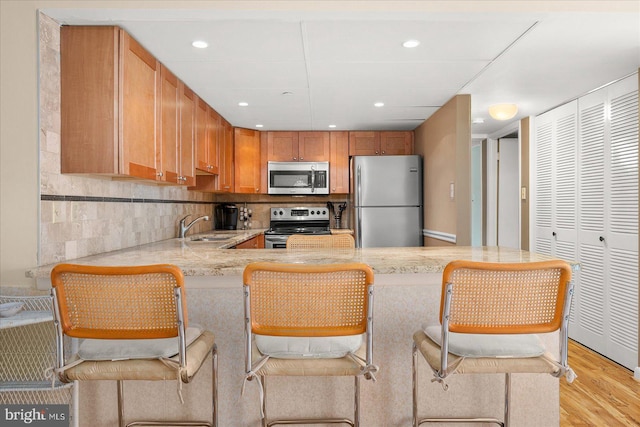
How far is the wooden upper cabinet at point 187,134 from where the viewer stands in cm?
345

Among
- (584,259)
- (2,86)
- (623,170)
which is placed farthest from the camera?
(584,259)

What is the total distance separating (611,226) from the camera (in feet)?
11.6

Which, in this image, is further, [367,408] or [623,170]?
[623,170]

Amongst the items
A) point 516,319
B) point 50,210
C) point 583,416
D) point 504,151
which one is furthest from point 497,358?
point 504,151

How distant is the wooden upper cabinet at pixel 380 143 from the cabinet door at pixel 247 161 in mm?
1132

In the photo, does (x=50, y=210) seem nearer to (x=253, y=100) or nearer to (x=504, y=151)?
(x=253, y=100)

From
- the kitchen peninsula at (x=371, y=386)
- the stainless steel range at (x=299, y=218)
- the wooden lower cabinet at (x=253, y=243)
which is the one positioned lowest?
the kitchen peninsula at (x=371, y=386)

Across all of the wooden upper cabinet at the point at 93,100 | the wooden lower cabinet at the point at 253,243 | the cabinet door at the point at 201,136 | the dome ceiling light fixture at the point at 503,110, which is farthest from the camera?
the wooden lower cabinet at the point at 253,243

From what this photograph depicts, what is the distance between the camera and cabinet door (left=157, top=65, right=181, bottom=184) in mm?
2990

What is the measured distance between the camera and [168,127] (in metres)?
3.13

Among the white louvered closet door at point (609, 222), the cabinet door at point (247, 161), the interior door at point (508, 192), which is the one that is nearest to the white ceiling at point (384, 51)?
the white louvered closet door at point (609, 222)

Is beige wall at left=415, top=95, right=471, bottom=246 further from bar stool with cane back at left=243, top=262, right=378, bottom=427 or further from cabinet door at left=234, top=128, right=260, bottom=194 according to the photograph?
bar stool with cane back at left=243, top=262, right=378, bottom=427

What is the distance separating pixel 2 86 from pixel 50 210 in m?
0.61

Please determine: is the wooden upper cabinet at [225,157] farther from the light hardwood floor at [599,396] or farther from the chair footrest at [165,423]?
the light hardwood floor at [599,396]
